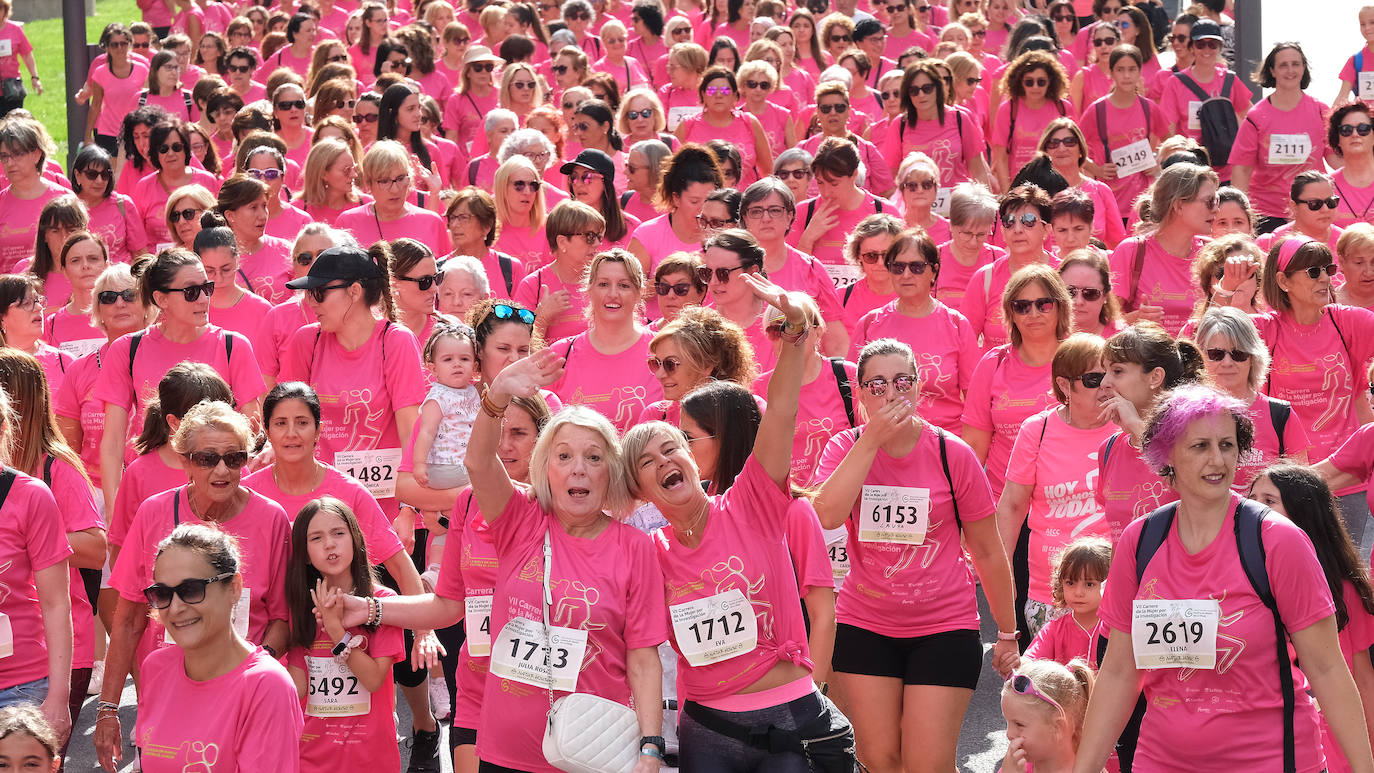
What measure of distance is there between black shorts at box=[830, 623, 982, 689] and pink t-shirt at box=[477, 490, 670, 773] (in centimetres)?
121

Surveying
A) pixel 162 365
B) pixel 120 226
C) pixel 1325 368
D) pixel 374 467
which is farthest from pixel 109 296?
pixel 1325 368

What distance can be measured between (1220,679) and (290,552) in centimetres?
292

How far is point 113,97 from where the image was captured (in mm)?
15242

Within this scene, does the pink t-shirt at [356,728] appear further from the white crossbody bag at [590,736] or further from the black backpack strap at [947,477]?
the black backpack strap at [947,477]

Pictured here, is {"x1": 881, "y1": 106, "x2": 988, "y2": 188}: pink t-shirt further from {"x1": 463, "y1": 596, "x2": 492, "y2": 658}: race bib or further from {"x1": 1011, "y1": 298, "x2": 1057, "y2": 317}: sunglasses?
{"x1": 463, "y1": 596, "x2": 492, "y2": 658}: race bib

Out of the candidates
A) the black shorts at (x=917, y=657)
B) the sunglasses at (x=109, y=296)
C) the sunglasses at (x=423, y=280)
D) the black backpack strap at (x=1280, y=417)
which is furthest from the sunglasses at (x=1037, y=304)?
the sunglasses at (x=109, y=296)

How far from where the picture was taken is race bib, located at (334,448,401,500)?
22.9 ft

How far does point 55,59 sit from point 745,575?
25545 mm

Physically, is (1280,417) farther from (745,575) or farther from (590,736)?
(590,736)

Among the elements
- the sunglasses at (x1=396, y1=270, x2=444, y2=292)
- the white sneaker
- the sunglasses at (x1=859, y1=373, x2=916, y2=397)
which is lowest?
the white sneaker

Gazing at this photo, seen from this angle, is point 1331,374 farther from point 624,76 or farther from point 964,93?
point 624,76

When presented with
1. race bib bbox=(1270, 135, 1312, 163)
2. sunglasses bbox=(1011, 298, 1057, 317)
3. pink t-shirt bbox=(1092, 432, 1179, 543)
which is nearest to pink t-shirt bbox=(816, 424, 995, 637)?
pink t-shirt bbox=(1092, 432, 1179, 543)

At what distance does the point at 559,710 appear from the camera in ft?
15.2

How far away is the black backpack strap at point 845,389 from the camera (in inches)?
265
